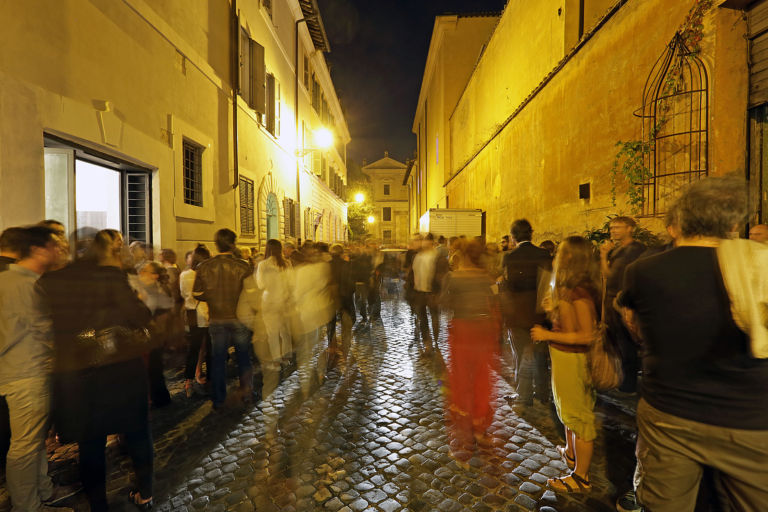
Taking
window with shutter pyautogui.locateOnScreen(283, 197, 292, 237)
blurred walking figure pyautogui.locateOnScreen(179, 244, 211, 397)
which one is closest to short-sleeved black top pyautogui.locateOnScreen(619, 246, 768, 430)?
blurred walking figure pyautogui.locateOnScreen(179, 244, 211, 397)

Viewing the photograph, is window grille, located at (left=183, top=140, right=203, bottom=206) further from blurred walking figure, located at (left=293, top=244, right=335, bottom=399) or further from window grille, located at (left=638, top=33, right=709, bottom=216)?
window grille, located at (left=638, top=33, right=709, bottom=216)

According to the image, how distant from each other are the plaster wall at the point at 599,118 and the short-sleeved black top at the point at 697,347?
405 centimetres

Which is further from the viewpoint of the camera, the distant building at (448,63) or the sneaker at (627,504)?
the distant building at (448,63)

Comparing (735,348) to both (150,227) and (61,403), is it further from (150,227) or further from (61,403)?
(150,227)

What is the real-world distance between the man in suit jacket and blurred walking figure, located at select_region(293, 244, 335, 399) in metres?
2.43

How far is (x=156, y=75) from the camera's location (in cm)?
673

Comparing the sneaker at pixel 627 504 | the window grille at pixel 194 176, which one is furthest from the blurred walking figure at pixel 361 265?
the sneaker at pixel 627 504

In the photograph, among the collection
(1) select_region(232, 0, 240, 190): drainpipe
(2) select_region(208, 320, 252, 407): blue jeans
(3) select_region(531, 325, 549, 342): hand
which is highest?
(1) select_region(232, 0, 240, 190): drainpipe

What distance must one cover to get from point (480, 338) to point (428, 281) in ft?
10.4

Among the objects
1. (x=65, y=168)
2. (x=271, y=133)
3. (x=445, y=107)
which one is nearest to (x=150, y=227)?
(x=65, y=168)

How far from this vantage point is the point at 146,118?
652 cm

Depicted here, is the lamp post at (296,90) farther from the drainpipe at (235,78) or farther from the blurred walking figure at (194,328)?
the blurred walking figure at (194,328)

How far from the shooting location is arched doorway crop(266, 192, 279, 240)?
13078 millimetres

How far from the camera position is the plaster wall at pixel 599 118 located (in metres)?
4.52
